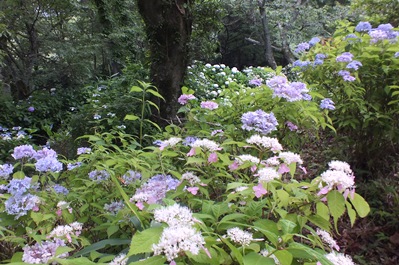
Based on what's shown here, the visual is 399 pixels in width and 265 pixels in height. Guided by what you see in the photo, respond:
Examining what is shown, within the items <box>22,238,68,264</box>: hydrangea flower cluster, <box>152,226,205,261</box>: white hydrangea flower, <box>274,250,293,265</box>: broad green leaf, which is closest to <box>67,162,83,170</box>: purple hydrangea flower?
<box>22,238,68,264</box>: hydrangea flower cluster

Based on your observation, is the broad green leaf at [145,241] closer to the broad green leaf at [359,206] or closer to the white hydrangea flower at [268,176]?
the white hydrangea flower at [268,176]

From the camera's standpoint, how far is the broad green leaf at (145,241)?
67 cm

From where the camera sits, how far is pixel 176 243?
2.16 feet

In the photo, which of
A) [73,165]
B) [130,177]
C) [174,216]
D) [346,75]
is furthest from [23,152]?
[346,75]

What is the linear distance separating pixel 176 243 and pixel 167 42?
3.42m

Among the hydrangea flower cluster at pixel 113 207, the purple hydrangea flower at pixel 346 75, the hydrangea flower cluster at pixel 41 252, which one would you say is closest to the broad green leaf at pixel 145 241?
the hydrangea flower cluster at pixel 41 252

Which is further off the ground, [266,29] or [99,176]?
[266,29]

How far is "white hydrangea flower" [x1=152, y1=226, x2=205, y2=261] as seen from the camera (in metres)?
0.65

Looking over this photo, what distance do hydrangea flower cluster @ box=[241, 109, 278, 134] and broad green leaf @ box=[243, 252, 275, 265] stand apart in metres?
0.99

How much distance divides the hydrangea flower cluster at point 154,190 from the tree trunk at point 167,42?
2.47 m

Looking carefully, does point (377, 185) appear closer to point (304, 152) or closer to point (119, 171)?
point (304, 152)

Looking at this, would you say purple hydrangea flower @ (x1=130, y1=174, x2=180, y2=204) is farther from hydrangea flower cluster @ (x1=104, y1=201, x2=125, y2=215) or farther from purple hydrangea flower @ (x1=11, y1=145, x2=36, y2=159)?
purple hydrangea flower @ (x1=11, y1=145, x2=36, y2=159)

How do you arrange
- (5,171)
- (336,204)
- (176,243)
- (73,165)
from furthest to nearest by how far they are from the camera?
(73,165) → (5,171) → (336,204) → (176,243)

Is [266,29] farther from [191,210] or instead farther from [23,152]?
[191,210]
